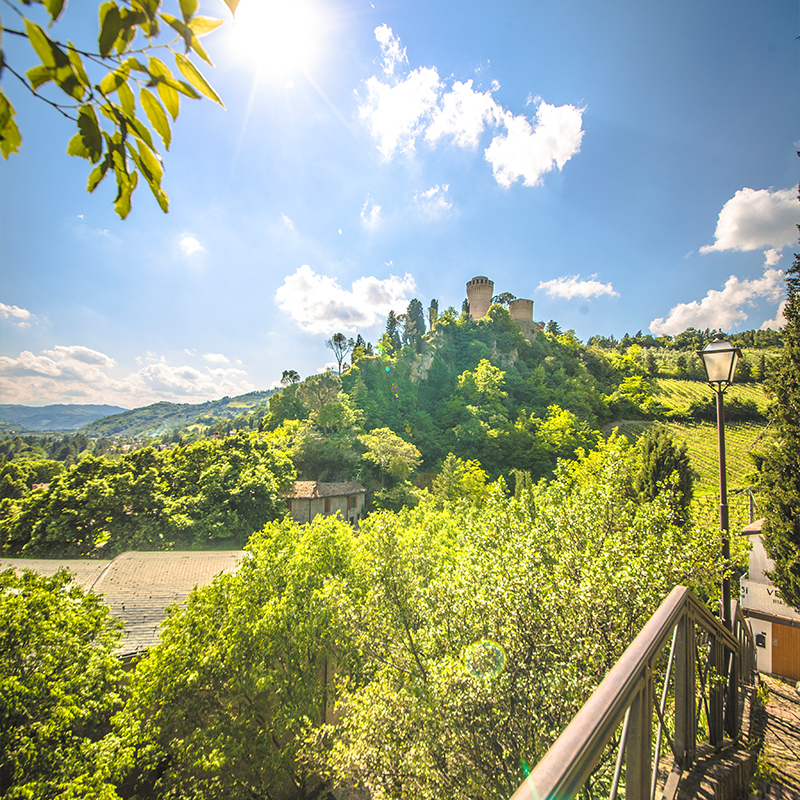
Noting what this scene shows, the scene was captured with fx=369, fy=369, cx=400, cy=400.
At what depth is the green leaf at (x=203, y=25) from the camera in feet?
2.75

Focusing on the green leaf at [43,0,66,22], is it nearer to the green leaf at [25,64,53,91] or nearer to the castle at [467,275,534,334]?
the green leaf at [25,64,53,91]

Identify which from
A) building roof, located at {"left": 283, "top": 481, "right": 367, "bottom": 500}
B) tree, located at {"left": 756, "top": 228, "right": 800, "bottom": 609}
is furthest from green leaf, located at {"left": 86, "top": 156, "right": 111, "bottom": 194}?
building roof, located at {"left": 283, "top": 481, "right": 367, "bottom": 500}

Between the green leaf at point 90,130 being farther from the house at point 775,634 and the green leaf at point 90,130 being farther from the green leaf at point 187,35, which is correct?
the house at point 775,634

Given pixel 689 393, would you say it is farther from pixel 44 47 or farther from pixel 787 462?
pixel 44 47

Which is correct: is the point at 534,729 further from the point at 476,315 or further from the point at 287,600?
the point at 476,315

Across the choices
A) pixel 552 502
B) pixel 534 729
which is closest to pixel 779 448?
pixel 552 502

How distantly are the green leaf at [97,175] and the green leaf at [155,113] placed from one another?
0.65 feet

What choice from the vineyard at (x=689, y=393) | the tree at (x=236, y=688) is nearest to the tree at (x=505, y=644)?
the tree at (x=236, y=688)

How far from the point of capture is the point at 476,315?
183 ft

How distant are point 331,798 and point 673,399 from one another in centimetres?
5348

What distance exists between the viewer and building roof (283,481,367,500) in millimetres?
26156

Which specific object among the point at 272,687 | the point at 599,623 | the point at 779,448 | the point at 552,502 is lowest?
the point at 272,687

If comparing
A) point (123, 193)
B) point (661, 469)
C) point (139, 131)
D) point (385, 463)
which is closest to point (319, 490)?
point (385, 463)

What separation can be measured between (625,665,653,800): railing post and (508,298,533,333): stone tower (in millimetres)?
57764
